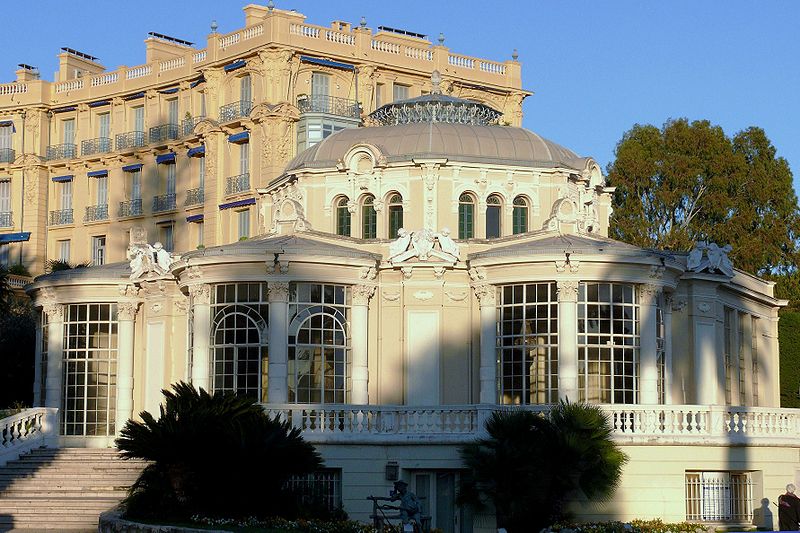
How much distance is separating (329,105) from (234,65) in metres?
4.46

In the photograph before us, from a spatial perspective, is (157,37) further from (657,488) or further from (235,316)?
(657,488)

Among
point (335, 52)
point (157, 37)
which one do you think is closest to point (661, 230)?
point (335, 52)

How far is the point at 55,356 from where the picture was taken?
45.8 meters

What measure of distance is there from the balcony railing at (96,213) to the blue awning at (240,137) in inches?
429

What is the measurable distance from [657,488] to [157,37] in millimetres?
49450

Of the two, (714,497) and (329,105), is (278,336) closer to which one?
(714,497)

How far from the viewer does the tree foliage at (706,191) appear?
72.1 meters

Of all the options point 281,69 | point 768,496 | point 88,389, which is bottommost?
point 768,496

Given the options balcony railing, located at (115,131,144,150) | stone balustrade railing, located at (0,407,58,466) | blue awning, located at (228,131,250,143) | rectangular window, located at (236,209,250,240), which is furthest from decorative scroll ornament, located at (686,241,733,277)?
balcony railing, located at (115,131,144,150)

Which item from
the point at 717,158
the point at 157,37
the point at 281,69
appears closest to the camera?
the point at 281,69

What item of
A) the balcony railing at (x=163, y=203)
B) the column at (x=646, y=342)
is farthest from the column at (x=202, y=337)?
the balcony railing at (x=163, y=203)

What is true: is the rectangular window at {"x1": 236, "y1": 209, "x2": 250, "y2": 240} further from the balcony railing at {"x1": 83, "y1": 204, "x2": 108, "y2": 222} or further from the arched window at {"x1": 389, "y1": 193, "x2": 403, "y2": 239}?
the arched window at {"x1": 389, "y1": 193, "x2": 403, "y2": 239}

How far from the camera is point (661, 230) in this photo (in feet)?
241

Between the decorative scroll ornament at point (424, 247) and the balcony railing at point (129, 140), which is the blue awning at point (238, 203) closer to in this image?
the balcony railing at point (129, 140)
